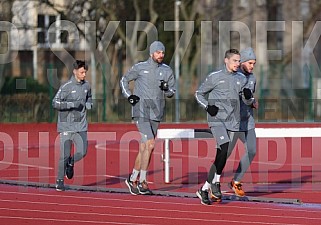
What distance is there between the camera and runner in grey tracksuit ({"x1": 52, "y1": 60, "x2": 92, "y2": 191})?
14.9 meters

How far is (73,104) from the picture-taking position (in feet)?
49.0

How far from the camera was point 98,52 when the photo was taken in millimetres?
38062

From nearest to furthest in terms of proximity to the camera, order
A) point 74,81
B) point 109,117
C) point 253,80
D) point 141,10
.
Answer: point 253,80 < point 74,81 < point 109,117 < point 141,10

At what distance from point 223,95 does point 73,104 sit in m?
2.55

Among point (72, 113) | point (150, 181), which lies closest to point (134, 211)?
point (72, 113)

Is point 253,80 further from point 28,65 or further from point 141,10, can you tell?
point 28,65

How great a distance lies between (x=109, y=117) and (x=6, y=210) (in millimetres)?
23569

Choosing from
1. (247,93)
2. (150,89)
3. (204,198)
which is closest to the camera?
(204,198)

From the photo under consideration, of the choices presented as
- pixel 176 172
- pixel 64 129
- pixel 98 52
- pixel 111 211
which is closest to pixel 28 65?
pixel 98 52

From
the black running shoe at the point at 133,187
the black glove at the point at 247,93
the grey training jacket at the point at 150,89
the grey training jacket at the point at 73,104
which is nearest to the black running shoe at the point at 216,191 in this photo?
the black glove at the point at 247,93

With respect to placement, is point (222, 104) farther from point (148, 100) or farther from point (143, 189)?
point (143, 189)

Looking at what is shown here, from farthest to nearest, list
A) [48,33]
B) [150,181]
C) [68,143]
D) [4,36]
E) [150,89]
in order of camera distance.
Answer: [48,33] < [4,36] < [150,181] < [68,143] < [150,89]

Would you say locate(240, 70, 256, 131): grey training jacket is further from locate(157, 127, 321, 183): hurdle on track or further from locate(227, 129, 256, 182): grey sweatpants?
locate(157, 127, 321, 183): hurdle on track

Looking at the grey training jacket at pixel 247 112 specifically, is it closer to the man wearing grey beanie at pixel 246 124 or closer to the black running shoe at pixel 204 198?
the man wearing grey beanie at pixel 246 124
